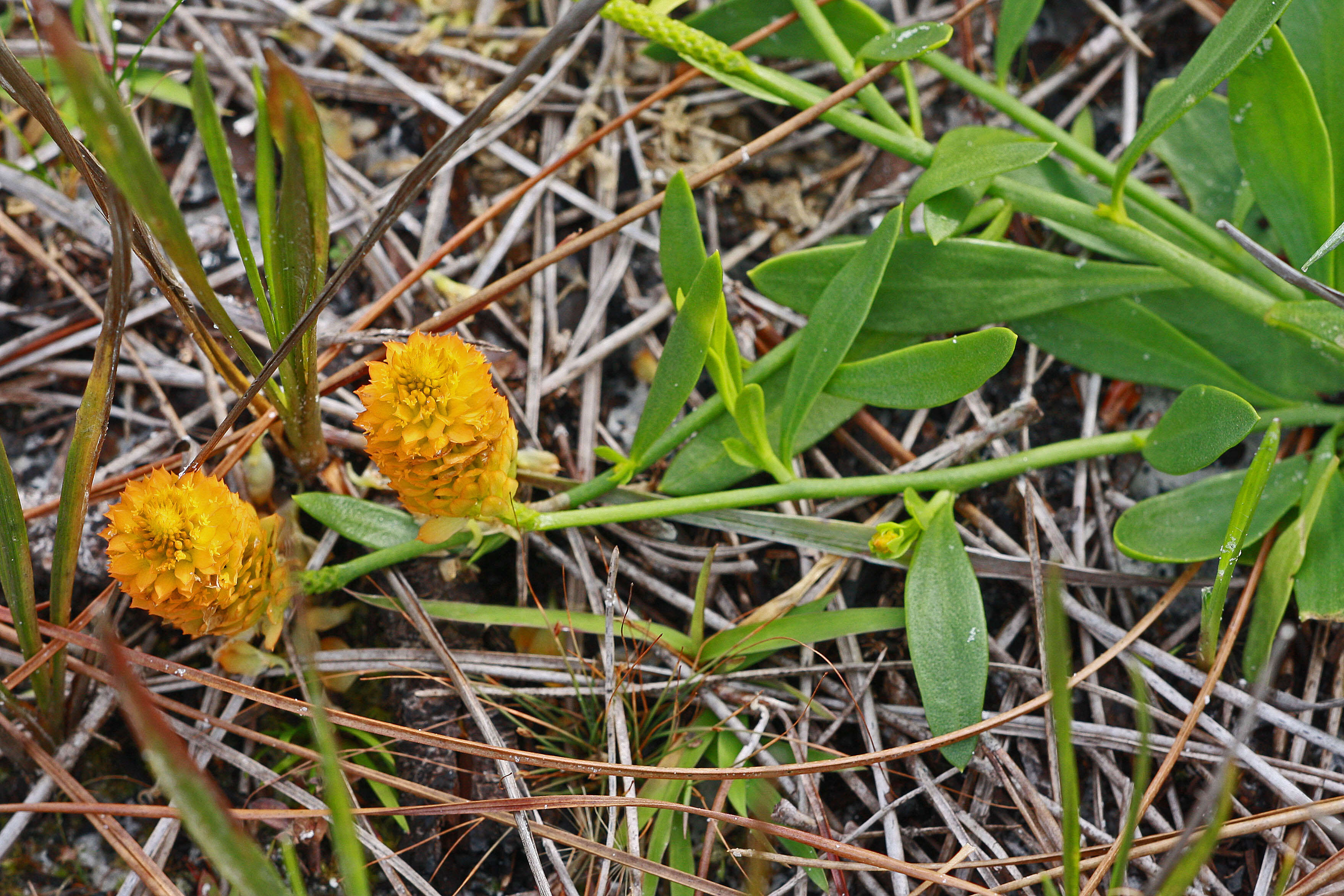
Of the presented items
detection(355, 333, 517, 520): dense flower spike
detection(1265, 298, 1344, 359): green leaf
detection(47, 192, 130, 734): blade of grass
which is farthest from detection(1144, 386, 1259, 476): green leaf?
detection(47, 192, 130, 734): blade of grass

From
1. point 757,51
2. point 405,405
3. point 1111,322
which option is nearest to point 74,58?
point 405,405

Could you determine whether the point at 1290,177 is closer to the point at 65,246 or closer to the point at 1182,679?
the point at 1182,679

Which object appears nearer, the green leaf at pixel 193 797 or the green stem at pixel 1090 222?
the green leaf at pixel 193 797

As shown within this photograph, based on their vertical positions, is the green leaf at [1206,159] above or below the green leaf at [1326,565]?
above

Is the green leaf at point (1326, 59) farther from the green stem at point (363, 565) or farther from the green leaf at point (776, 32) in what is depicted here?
the green stem at point (363, 565)

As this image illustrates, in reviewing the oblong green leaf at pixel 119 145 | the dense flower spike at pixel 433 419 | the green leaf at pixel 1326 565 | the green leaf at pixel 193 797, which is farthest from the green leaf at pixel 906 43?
the green leaf at pixel 193 797

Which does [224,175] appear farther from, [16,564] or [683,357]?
[683,357]
